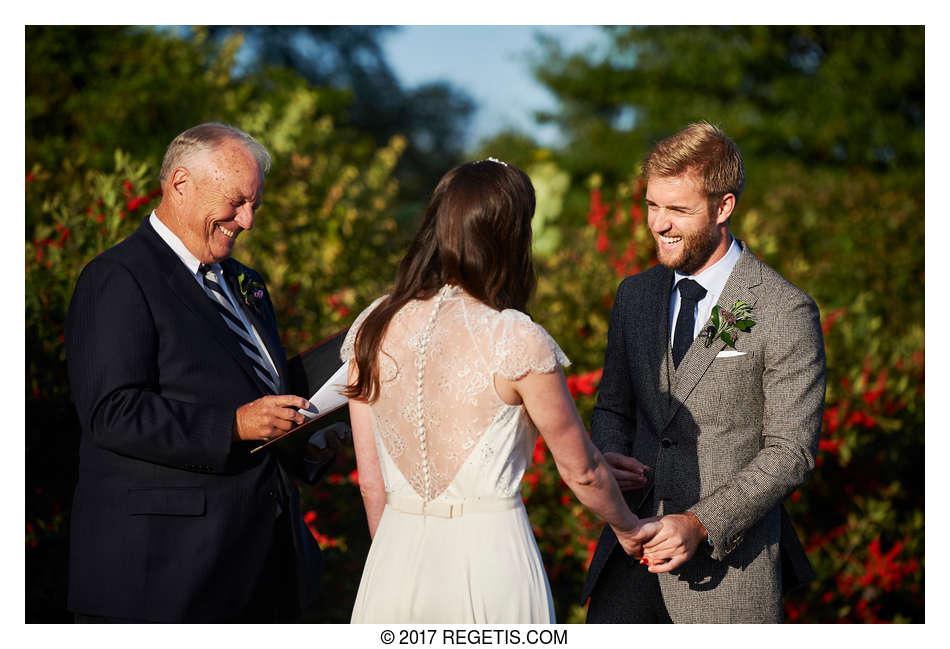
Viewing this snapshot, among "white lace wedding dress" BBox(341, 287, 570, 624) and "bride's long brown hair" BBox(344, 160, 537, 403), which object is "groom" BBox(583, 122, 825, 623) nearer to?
"white lace wedding dress" BBox(341, 287, 570, 624)

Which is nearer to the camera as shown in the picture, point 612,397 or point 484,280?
point 484,280

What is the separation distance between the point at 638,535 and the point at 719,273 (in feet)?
3.17

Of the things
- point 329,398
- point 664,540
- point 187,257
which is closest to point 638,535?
point 664,540

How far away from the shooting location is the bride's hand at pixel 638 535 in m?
2.86

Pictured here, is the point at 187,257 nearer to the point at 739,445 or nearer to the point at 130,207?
the point at 130,207

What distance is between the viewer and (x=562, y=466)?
8.63 feet

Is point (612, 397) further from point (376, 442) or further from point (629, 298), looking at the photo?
point (376, 442)

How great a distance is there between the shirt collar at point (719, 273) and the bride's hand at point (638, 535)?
84 centimetres

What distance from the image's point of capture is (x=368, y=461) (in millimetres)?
2846

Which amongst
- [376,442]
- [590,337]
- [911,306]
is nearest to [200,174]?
[376,442]

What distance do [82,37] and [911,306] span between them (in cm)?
862

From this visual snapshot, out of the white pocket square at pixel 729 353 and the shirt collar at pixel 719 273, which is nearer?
the white pocket square at pixel 729 353

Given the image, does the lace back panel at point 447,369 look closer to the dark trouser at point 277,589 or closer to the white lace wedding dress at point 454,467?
the white lace wedding dress at point 454,467

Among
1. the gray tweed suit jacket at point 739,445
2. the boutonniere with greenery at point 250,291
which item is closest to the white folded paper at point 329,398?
the boutonniere with greenery at point 250,291
